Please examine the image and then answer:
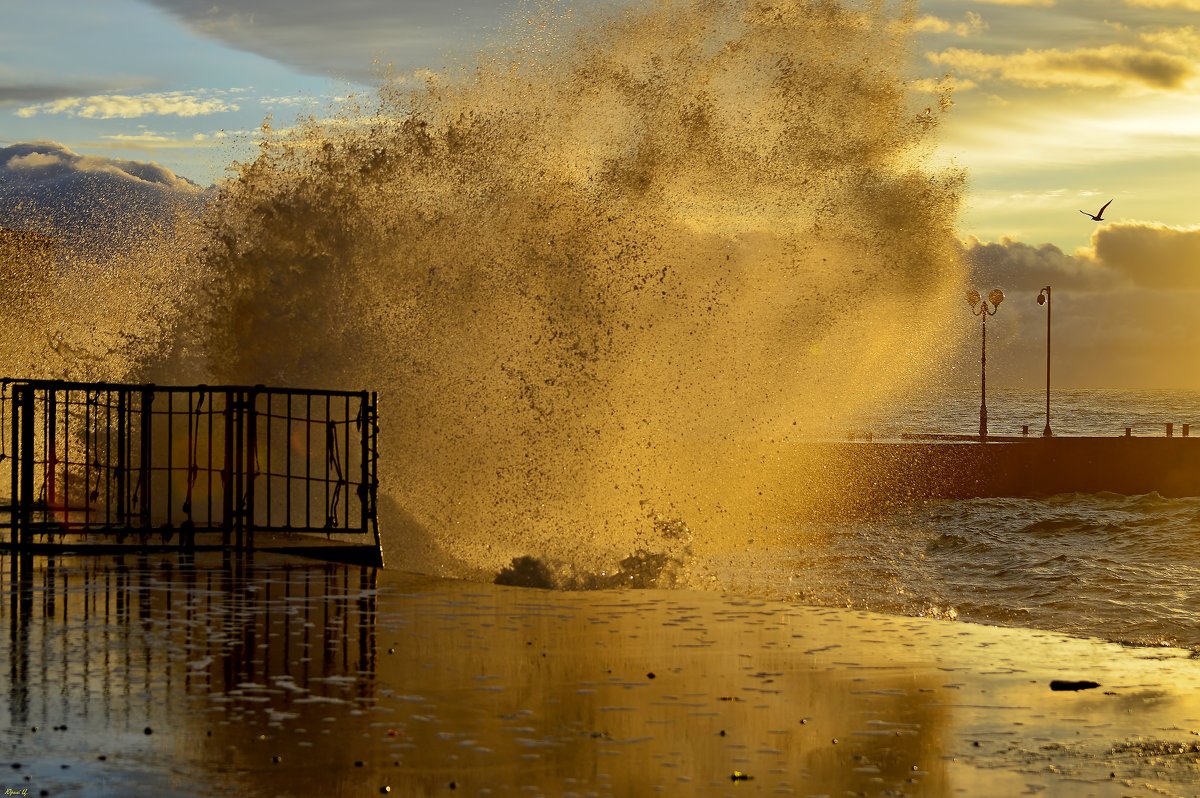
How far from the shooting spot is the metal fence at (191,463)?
14.2m

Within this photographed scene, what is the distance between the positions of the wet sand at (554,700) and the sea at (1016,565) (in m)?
3.06

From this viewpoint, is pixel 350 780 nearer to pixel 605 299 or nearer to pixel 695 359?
pixel 605 299

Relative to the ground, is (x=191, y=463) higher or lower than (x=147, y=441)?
lower

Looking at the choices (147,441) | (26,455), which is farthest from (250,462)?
(26,455)

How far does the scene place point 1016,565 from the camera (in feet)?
113

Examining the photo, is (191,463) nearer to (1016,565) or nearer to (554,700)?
(554,700)

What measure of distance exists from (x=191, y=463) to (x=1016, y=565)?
2349 cm

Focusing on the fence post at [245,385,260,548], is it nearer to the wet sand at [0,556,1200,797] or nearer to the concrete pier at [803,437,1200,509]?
the wet sand at [0,556,1200,797]

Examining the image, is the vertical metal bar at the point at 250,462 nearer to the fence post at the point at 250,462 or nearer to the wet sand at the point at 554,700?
the fence post at the point at 250,462

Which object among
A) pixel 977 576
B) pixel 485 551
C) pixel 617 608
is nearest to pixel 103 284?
pixel 485 551

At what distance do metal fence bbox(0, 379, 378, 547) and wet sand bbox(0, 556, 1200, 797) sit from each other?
2746 mm

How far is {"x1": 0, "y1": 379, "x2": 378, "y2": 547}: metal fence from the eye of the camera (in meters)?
14.2

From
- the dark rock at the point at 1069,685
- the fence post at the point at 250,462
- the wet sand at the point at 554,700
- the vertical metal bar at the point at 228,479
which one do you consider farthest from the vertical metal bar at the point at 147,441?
the dark rock at the point at 1069,685

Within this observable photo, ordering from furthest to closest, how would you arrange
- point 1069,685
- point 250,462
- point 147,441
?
point 147,441
point 250,462
point 1069,685
